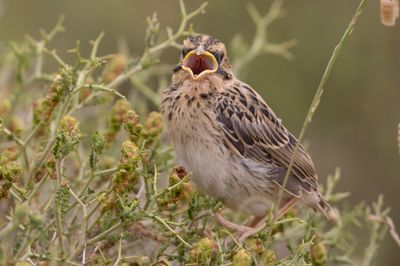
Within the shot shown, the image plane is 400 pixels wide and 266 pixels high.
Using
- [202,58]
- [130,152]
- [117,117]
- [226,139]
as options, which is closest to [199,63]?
[202,58]

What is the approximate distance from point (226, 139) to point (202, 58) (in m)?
0.46

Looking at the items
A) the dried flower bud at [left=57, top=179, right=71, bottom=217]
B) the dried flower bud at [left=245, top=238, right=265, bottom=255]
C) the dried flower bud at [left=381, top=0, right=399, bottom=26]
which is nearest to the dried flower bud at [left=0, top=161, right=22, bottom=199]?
the dried flower bud at [left=57, top=179, right=71, bottom=217]

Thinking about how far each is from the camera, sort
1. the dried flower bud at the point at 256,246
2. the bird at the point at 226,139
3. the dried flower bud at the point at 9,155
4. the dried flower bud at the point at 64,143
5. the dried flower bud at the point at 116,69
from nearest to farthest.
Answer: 1. the dried flower bud at the point at 64,143
2. the dried flower bud at the point at 9,155
3. the dried flower bud at the point at 256,246
4. the bird at the point at 226,139
5. the dried flower bud at the point at 116,69

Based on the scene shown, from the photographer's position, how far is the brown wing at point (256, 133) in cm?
518

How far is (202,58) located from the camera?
5227 mm

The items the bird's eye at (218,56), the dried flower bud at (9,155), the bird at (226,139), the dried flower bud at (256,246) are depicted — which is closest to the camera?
the dried flower bud at (9,155)

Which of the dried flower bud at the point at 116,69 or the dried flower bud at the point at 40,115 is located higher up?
the dried flower bud at the point at 116,69

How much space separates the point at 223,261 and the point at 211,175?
3.17ft

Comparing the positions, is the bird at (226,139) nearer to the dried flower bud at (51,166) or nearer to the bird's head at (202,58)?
the bird's head at (202,58)

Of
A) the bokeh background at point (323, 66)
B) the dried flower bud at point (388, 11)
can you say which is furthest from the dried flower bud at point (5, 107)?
the bokeh background at point (323, 66)

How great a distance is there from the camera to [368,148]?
9.30m

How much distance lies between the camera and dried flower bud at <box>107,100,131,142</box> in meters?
4.57

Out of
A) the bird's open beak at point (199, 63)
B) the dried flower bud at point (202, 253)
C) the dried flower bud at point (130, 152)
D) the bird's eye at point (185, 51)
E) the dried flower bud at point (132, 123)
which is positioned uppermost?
the bird's eye at point (185, 51)

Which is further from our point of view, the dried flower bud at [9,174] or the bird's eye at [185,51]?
the bird's eye at [185,51]
